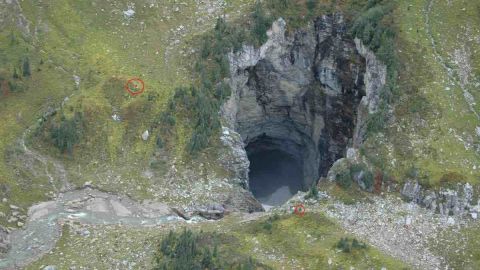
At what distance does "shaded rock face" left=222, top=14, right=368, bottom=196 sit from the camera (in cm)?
8706

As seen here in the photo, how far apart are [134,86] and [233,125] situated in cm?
1232

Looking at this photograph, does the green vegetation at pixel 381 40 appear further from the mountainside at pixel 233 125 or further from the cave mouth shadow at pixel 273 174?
the cave mouth shadow at pixel 273 174

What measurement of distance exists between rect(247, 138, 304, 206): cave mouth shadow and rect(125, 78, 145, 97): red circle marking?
2252 cm

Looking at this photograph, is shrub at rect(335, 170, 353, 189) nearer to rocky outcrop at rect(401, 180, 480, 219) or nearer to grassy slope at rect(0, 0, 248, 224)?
rocky outcrop at rect(401, 180, 480, 219)

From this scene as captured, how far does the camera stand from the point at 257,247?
211 ft

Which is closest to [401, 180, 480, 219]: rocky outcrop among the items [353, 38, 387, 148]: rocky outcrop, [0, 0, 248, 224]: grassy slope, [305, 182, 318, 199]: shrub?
[305, 182, 318, 199]: shrub

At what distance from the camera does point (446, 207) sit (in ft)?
227

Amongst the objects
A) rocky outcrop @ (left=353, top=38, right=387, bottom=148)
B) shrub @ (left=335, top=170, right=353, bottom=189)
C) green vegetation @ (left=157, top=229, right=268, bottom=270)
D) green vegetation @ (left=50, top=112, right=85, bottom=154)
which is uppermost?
rocky outcrop @ (left=353, top=38, right=387, bottom=148)

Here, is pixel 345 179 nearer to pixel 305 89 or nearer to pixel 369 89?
pixel 369 89

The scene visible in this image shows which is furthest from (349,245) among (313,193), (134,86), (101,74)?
(101,74)

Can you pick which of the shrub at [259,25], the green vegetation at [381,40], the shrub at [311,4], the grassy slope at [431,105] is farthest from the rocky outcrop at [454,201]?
the shrub at [311,4]

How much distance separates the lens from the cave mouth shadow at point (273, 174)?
9294 cm

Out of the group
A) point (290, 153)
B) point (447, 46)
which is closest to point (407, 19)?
point (447, 46)

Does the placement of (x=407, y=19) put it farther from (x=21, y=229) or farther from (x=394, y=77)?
(x=21, y=229)
